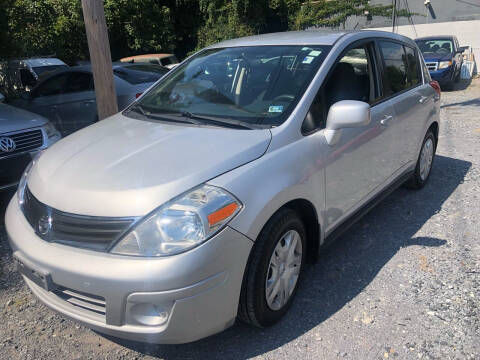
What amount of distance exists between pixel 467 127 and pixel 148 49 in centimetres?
1613

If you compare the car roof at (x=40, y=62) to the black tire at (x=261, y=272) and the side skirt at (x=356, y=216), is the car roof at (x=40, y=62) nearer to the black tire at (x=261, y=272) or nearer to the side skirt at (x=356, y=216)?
the side skirt at (x=356, y=216)

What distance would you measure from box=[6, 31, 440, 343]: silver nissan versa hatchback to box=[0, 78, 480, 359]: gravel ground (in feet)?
0.86

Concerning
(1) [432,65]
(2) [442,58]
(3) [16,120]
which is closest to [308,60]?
(3) [16,120]

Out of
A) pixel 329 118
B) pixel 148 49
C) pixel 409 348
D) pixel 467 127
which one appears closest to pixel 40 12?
pixel 148 49

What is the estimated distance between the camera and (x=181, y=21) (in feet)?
73.8

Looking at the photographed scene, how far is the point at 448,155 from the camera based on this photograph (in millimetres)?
6156

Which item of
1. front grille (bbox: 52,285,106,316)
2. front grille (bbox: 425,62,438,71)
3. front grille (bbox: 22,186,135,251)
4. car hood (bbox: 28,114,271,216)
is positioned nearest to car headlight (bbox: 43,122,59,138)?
car hood (bbox: 28,114,271,216)

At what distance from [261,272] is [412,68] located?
3106 mm

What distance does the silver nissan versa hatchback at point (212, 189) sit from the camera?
6.78 feet

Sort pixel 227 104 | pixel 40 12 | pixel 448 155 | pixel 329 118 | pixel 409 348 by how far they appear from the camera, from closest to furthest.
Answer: pixel 409 348 → pixel 329 118 → pixel 227 104 → pixel 448 155 → pixel 40 12

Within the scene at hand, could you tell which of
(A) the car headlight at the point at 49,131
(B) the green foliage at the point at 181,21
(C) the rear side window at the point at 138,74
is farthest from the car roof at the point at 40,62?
(A) the car headlight at the point at 49,131

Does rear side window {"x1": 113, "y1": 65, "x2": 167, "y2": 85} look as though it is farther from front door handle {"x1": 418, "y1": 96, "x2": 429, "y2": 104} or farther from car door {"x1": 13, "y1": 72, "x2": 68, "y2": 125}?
front door handle {"x1": 418, "y1": 96, "x2": 429, "y2": 104}

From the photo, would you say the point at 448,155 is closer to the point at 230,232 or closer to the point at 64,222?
the point at 230,232

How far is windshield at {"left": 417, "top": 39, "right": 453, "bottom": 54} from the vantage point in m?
13.6
